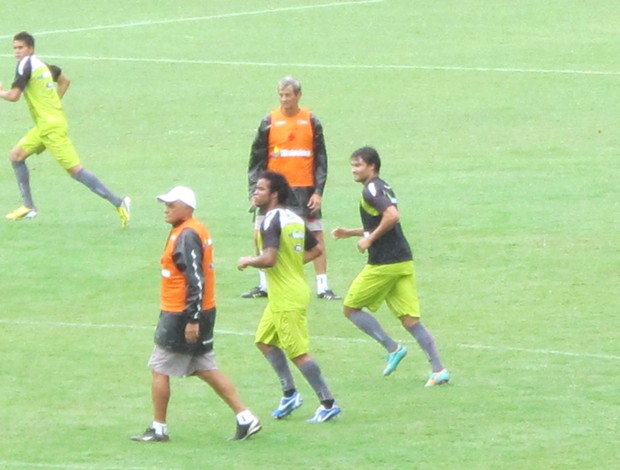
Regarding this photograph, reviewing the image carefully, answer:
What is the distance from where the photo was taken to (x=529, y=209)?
20.1 m

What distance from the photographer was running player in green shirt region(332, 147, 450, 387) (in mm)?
12966

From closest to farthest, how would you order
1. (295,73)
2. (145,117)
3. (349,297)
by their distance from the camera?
1. (349,297)
2. (145,117)
3. (295,73)

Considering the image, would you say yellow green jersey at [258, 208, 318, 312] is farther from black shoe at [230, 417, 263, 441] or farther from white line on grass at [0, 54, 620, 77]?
white line on grass at [0, 54, 620, 77]

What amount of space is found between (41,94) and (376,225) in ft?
23.2

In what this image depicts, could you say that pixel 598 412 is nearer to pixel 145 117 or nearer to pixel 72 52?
pixel 145 117

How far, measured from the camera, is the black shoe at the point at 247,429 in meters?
11.6

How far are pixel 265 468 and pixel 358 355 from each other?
3264 millimetres

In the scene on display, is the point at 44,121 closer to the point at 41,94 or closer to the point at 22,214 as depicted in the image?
the point at 41,94

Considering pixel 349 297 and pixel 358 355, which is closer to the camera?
pixel 349 297

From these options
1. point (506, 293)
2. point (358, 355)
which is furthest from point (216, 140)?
point (358, 355)

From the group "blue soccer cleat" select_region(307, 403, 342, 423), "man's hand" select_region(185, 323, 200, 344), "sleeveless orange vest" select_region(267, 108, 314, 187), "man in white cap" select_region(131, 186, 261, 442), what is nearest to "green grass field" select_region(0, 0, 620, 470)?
"blue soccer cleat" select_region(307, 403, 342, 423)

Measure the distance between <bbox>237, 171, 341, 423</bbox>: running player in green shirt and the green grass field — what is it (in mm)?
385

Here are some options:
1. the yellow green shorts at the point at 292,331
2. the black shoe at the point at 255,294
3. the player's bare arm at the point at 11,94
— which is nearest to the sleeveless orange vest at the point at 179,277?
the yellow green shorts at the point at 292,331

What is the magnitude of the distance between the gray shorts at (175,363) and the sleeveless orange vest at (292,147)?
4375 millimetres
